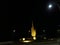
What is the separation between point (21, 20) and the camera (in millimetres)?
10992

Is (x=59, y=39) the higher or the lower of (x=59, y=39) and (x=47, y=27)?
the lower

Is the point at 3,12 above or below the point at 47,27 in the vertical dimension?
above

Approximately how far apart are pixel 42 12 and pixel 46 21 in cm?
80

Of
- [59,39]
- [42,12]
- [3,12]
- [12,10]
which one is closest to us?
[59,39]

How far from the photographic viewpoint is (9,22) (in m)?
9.87

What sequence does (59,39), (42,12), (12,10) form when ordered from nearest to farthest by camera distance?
(59,39), (12,10), (42,12)

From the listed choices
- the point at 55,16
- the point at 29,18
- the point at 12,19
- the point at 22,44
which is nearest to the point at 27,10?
the point at 29,18

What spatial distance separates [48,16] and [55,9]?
3.09ft

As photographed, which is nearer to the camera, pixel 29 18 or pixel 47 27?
pixel 47 27

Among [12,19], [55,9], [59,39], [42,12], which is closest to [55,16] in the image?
[55,9]

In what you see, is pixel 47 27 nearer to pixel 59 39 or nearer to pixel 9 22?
pixel 9 22

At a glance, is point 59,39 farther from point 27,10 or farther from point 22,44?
point 27,10

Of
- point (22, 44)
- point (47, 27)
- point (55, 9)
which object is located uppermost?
point (55, 9)

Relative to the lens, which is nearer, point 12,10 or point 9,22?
point 9,22
